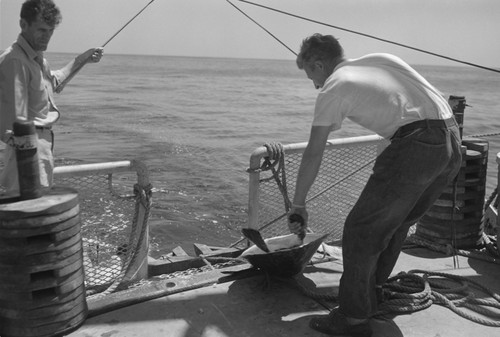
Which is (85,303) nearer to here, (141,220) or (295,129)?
(141,220)

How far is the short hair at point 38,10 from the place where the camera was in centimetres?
362

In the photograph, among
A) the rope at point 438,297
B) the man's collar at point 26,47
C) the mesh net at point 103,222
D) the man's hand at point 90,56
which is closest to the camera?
the man's collar at point 26,47

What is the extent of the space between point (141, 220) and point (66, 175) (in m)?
0.78

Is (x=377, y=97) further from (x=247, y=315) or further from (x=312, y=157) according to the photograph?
(x=247, y=315)

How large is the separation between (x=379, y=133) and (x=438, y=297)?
1.59 m

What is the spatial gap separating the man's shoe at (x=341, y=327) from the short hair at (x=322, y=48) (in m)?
1.78

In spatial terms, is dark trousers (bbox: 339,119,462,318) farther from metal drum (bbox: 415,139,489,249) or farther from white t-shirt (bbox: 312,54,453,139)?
metal drum (bbox: 415,139,489,249)

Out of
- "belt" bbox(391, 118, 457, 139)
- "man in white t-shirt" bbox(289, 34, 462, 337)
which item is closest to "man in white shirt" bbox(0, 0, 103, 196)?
"man in white t-shirt" bbox(289, 34, 462, 337)

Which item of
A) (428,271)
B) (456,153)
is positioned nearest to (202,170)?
(428,271)

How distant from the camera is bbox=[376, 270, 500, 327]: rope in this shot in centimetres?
375

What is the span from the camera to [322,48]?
10.8 ft

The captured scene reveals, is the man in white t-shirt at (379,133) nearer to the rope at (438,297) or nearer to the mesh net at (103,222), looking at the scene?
the rope at (438,297)

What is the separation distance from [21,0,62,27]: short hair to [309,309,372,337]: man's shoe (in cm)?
303

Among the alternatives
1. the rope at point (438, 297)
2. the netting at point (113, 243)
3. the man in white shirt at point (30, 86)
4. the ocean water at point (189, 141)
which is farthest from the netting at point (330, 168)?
the ocean water at point (189, 141)
